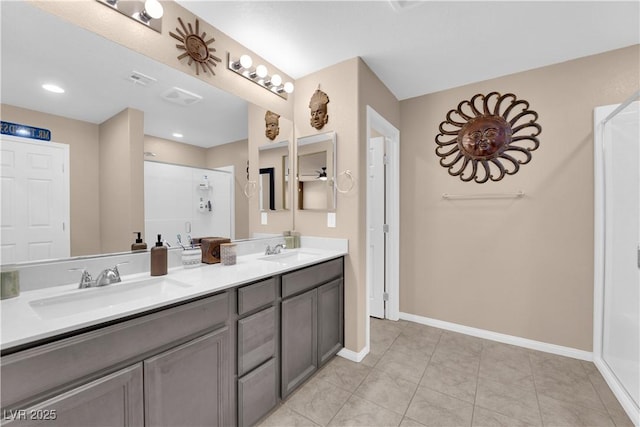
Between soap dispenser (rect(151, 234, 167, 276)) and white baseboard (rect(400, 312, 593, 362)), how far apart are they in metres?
2.53

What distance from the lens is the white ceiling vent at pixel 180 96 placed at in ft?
5.46

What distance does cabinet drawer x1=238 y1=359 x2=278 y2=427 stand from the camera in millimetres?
1370

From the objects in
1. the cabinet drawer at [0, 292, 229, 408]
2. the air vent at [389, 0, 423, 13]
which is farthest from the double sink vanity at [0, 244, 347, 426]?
the air vent at [389, 0, 423, 13]

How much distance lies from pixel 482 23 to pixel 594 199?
5.37ft

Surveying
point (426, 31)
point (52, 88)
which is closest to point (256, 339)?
point (52, 88)

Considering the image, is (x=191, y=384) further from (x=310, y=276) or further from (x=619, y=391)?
(x=619, y=391)

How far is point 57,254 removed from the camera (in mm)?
1241

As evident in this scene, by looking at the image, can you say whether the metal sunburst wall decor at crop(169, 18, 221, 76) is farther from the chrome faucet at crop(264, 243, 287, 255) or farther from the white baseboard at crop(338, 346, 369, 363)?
the white baseboard at crop(338, 346, 369, 363)

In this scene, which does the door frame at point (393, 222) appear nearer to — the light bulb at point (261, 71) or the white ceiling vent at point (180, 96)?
the light bulb at point (261, 71)

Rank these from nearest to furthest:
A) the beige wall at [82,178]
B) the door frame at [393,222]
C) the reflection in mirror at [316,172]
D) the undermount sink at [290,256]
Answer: the beige wall at [82,178]
the undermount sink at [290,256]
the reflection in mirror at [316,172]
the door frame at [393,222]

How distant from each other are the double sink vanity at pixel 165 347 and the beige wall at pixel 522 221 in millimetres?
1565

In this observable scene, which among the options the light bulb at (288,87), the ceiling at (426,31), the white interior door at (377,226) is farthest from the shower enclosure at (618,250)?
the light bulb at (288,87)

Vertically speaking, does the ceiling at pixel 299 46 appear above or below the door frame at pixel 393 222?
above

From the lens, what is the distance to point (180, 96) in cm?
172
